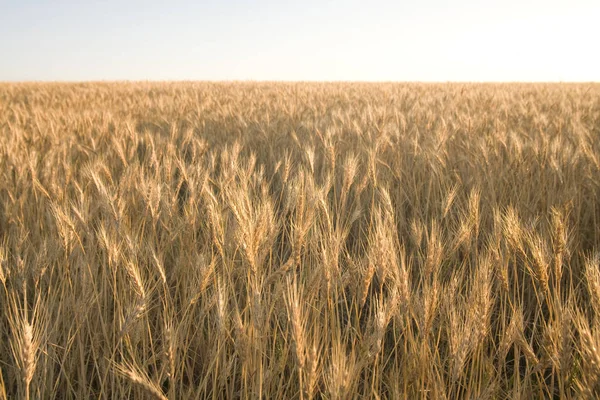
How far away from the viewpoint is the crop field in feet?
→ 2.61

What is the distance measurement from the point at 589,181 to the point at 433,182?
686 mm

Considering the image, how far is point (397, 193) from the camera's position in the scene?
6.46 feet

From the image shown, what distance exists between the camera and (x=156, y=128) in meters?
4.41

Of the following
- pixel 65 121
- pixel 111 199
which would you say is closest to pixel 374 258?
pixel 111 199

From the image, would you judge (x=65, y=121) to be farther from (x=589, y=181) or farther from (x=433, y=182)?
(x=589, y=181)

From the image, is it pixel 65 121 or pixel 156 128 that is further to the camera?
pixel 156 128

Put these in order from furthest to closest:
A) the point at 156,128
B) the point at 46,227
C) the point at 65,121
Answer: the point at 156,128
the point at 65,121
the point at 46,227

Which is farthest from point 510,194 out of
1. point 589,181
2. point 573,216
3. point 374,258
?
point 374,258

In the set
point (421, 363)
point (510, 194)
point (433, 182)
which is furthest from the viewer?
point (433, 182)

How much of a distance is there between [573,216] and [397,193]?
750mm

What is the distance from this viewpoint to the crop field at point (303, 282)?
80 centimetres

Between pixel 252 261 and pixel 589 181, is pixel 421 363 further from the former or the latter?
pixel 589 181

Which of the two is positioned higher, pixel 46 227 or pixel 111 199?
pixel 111 199

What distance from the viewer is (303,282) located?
128cm
